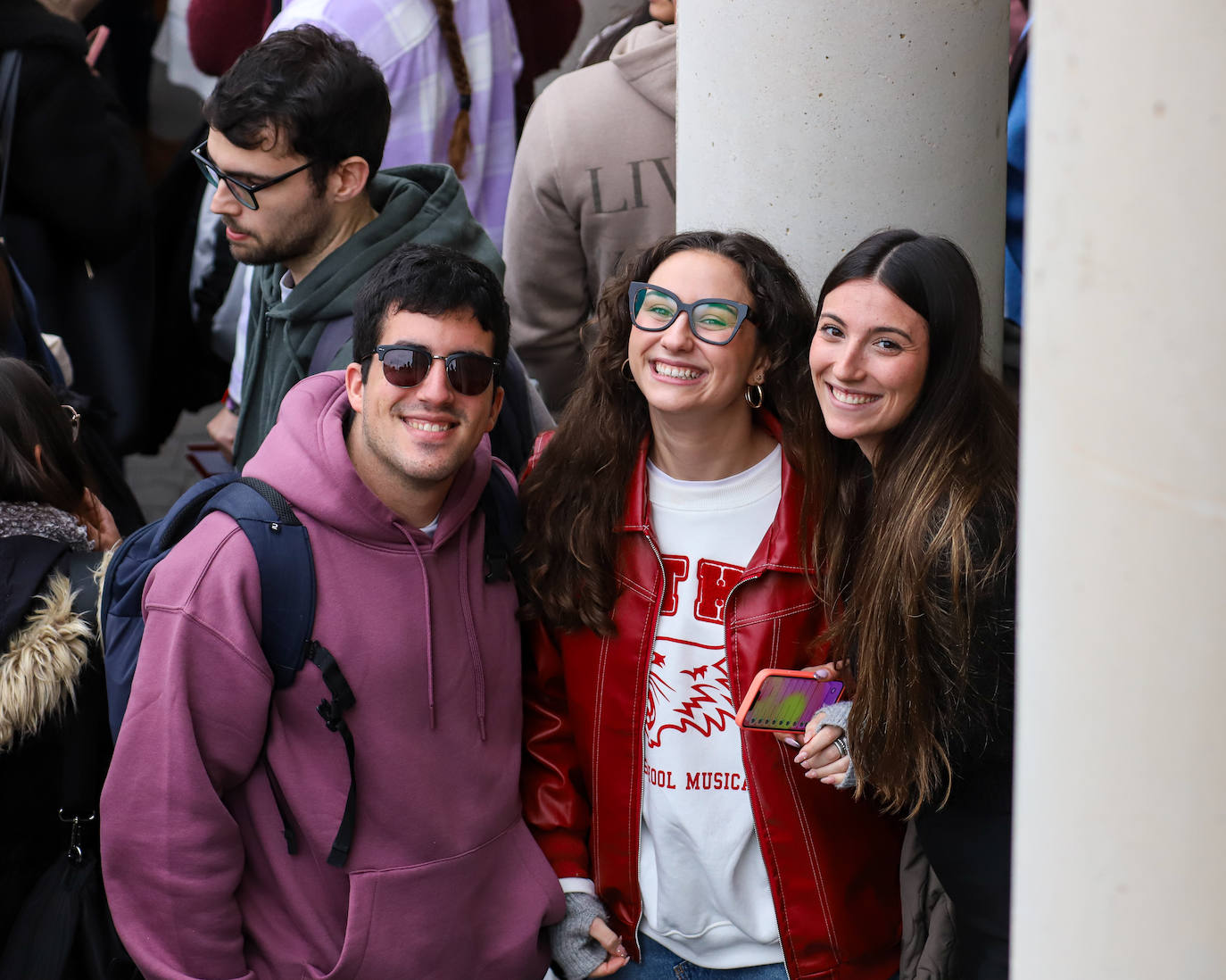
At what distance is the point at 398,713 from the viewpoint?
8.34ft

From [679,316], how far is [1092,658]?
1584 millimetres

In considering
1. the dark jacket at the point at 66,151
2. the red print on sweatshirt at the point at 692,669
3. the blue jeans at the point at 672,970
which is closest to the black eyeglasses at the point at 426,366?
the red print on sweatshirt at the point at 692,669

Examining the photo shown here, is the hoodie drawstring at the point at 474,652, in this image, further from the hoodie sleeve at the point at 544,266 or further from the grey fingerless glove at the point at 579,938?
the hoodie sleeve at the point at 544,266

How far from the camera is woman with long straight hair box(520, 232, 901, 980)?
8.66ft

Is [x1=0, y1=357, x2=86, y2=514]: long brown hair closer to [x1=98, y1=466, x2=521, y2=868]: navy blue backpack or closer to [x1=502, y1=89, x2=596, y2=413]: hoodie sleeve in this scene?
[x1=98, y1=466, x2=521, y2=868]: navy blue backpack

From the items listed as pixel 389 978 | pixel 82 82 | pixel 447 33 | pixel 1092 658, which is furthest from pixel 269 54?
pixel 1092 658

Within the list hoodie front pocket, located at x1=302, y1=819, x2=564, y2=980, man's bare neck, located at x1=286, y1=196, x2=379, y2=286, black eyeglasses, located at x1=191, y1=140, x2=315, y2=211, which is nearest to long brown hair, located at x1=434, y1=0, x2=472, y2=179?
man's bare neck, located at x1=286, y1=196, x2=379, y2=286

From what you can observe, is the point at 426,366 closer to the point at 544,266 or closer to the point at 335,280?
the point at 335,280

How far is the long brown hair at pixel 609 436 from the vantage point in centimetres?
274

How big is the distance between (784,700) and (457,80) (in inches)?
103

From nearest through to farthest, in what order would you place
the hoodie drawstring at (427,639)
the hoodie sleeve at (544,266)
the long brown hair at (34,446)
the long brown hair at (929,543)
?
the long brown hair at (929,543) < the hoodie drawstring at (427,639) < the long brown hair at (34,446) < the hoodie sleeve at (544,266)

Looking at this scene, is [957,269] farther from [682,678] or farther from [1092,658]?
[1092,658]

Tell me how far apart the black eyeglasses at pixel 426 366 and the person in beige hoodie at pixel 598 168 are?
1391 mm

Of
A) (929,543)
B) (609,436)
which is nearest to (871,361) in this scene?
(929,543)
